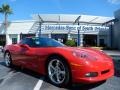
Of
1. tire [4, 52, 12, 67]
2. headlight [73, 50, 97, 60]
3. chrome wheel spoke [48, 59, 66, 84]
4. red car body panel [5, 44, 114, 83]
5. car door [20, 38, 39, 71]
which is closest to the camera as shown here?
red car body panel [5, 44, 114, 83]

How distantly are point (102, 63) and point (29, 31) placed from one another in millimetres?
41686

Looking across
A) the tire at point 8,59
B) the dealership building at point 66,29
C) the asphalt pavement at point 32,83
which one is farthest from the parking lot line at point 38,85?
the dealership building at point 66,29

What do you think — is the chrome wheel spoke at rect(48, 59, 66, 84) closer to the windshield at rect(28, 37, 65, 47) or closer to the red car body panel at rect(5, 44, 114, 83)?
the red car body panel at rect(5, 44, 114, 83)

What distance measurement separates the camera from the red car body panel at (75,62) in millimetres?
6004

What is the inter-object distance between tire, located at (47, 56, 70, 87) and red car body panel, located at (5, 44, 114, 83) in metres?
0.15

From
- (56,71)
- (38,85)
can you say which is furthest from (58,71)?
(38,85)

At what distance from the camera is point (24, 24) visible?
47.9 metres

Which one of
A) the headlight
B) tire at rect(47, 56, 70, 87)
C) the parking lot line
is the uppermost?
the headlight

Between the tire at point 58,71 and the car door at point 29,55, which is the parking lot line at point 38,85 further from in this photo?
the car door at point 29,55

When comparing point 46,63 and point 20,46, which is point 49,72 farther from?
point 20,46

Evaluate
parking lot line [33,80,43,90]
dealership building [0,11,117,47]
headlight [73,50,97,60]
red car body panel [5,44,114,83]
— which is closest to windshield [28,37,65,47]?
red car body panel [5,44,114,83]

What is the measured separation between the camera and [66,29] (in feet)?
149

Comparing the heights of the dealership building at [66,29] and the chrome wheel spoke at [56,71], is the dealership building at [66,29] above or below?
above

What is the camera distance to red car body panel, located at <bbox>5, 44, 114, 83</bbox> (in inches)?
236
